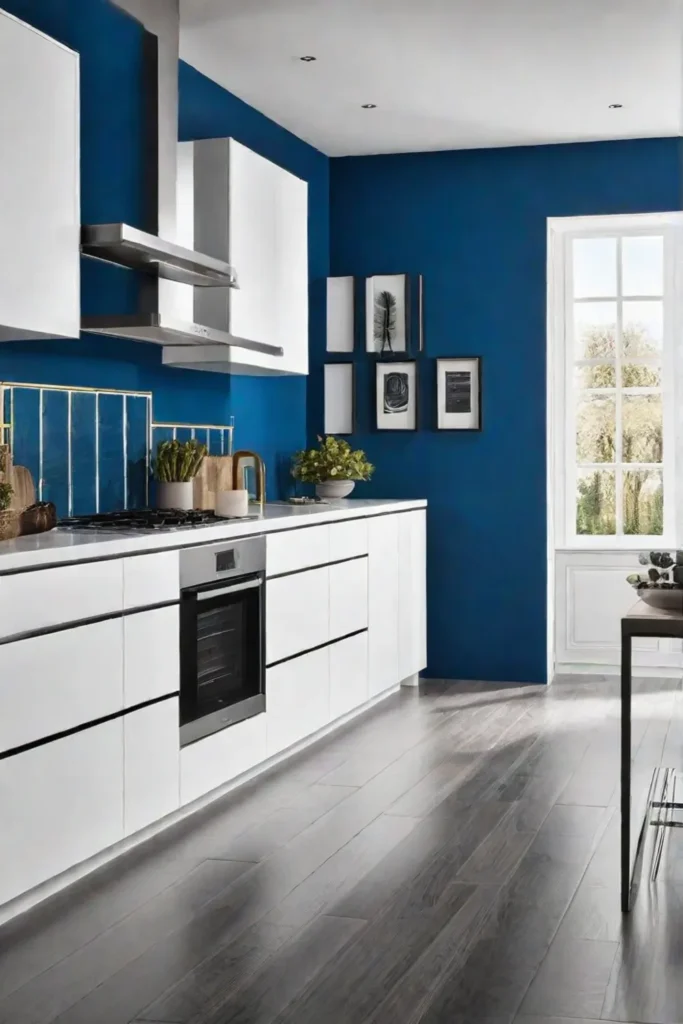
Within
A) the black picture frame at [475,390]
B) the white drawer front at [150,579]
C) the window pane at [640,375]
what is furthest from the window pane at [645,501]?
the white drawer front at [150,579]

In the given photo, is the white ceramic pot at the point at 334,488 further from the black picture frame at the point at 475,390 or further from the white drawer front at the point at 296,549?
the white drawer front at the point at 296,549

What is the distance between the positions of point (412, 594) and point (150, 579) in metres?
2.74

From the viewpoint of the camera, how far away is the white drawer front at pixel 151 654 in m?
3.49

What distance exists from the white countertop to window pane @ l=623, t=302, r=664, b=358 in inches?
83.6

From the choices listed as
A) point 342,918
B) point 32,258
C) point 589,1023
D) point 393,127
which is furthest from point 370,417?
point 589,1023

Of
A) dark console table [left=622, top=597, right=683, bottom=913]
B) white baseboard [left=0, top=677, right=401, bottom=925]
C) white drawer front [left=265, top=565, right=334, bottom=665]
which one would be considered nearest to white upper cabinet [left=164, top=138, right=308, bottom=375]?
white drawer front [left=265, top=565, right=334, bottom=665]

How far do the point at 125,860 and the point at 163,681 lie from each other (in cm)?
51

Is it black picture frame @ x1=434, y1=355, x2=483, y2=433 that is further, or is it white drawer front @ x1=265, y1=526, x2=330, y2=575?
black picture frame @ x1=434, y1=355, x2=483, y2=433

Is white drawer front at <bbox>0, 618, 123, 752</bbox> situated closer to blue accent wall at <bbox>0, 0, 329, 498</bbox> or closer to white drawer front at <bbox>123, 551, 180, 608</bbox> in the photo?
white drawer front at <bbox>123, 551, 180, 608</bbox>

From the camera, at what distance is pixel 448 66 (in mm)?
4992

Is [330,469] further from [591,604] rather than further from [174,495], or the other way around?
[591,604]

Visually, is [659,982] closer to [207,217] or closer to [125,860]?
[125,860]

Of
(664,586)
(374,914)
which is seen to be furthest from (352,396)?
(374,914)

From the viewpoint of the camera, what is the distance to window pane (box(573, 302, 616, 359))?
6.59m
